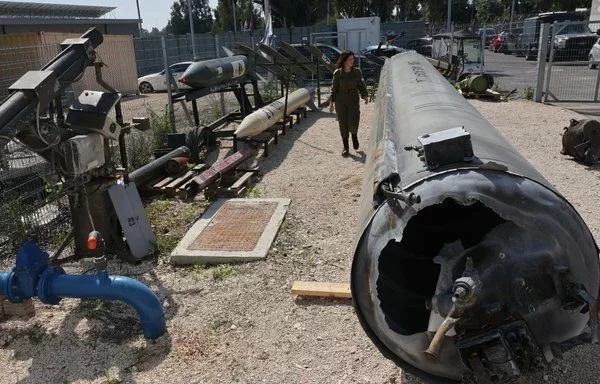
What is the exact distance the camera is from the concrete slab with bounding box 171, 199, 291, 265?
15.8ft

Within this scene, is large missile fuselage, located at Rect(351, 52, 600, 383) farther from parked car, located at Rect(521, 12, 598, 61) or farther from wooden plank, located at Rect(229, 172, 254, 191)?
parked car, located at Rect(521, 12, 598, 61)

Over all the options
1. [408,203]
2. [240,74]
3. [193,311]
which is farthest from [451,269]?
[240,74]

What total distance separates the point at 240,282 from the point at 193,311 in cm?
54

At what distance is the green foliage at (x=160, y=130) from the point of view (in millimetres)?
8562

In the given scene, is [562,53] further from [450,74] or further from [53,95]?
[53,95]

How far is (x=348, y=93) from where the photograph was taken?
816 centimetres

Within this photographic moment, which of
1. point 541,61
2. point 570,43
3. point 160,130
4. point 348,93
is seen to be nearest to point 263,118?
point 348,93

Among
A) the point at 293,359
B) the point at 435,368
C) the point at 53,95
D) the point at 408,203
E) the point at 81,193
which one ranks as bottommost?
the point at 293,359

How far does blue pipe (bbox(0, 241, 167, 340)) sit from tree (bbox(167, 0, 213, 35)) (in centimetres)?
7013

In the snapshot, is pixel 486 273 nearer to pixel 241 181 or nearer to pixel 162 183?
pixel 241 181

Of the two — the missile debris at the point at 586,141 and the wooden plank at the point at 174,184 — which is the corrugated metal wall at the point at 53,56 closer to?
the wooden plank at the point at 174,184

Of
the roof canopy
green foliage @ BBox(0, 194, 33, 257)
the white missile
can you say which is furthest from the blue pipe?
the roof canopy

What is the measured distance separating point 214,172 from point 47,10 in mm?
26904

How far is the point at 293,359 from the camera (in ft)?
11.1
